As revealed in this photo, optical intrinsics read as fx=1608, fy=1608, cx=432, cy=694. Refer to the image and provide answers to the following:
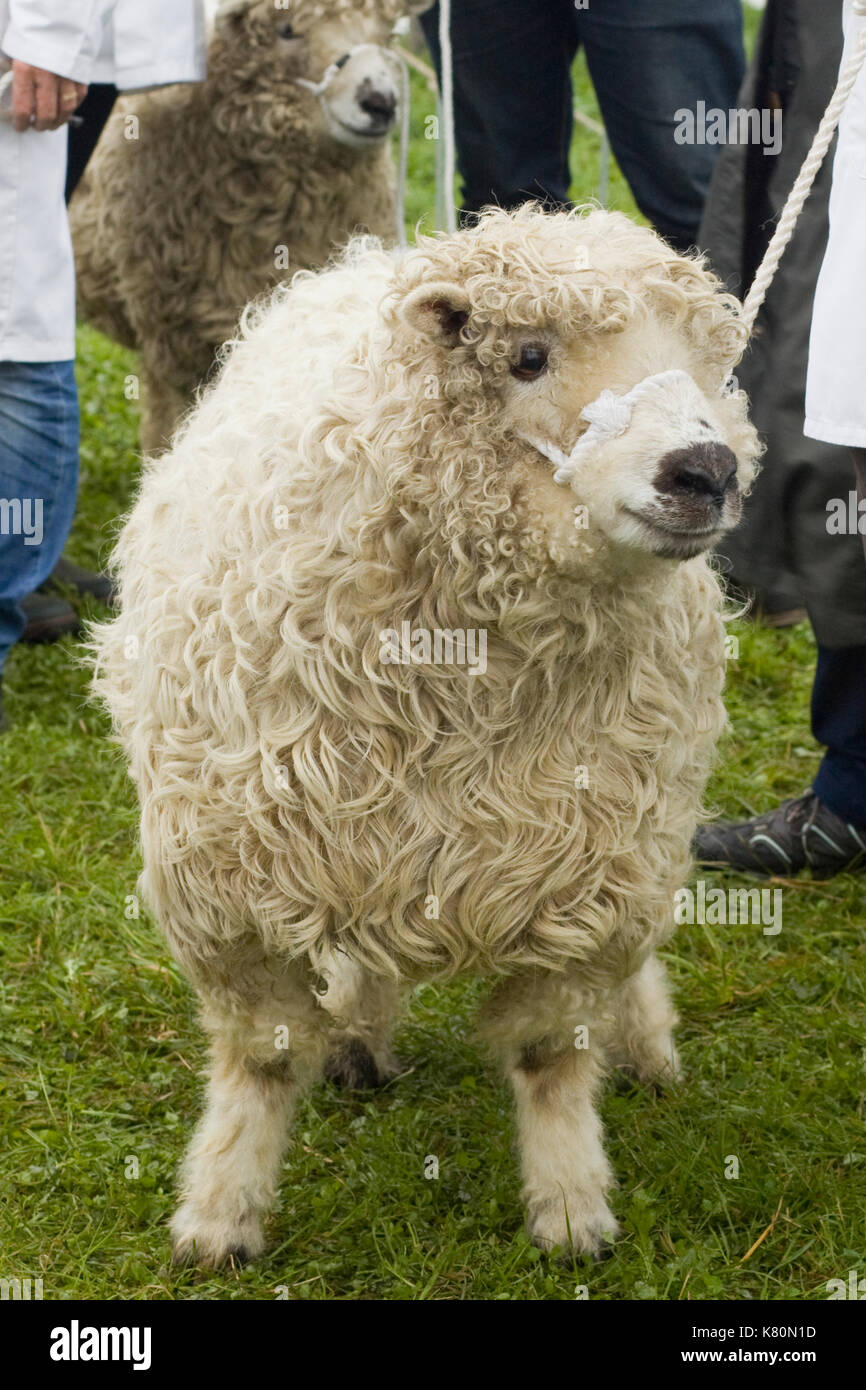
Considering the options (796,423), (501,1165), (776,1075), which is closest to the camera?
(501,1165)

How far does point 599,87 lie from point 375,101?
74 centimetres

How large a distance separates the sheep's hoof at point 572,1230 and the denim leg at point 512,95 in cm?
285

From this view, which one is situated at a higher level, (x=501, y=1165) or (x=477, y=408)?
(x=477, y=408)

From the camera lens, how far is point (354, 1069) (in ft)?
11.2

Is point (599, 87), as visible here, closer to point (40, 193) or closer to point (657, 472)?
point (40, 193)

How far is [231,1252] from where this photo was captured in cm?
288

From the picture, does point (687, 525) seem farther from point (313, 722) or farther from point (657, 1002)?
point (657, 1002)

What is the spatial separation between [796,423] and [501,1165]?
1763 millimetres

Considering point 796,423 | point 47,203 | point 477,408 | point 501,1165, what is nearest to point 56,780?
point 47,203

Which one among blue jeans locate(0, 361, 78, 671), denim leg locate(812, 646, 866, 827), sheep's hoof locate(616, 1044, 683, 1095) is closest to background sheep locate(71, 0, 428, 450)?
blue jeans locate(0, 361, 78, 671)

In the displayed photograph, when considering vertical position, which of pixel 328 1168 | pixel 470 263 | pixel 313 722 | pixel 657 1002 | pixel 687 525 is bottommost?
pixel 328 1168

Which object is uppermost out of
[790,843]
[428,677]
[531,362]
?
[531,362]

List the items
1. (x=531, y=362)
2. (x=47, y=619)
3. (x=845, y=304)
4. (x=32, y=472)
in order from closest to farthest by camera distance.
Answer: (x=531, y=362)
(x=845, y=304)
(x=32, y=472)
(x=47, y=619)

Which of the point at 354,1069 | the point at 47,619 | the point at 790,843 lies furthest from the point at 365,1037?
the point at 47,619
